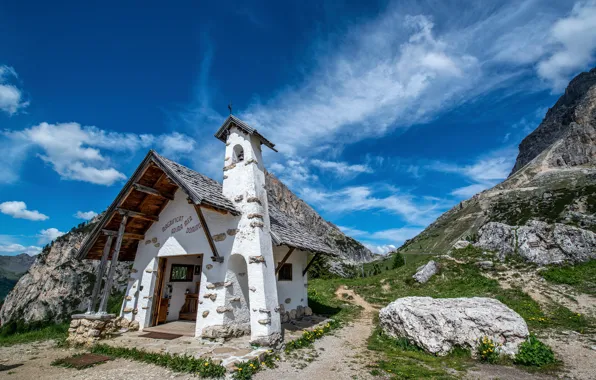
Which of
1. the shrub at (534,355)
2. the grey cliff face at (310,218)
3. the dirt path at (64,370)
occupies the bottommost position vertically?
the shrub at (534,355)

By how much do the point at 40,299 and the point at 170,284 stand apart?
54964 mm

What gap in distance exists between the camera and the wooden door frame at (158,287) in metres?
10.5

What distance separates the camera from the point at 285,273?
461 inches

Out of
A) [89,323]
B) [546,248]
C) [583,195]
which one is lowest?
[89,323]

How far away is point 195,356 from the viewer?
6660 mm

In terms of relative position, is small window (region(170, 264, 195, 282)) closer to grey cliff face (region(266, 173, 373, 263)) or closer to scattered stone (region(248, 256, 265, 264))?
scattered stone (region(248, 256, 265, 264))

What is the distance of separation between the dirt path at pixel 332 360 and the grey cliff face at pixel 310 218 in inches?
2988

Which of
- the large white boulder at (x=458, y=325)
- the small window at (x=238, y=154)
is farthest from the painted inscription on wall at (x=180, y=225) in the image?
the large white boulder at (x=458, y=325)

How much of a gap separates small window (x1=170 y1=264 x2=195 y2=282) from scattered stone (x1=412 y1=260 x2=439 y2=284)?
51.4 ft

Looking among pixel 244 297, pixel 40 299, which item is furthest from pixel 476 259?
pixel 40 299

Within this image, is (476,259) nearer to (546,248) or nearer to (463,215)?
(546,248)

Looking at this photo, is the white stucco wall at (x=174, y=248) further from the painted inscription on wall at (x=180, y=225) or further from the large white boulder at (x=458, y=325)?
the large white boulder at (x=458, y=325)

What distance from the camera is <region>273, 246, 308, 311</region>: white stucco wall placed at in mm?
11094

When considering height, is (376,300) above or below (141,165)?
below
